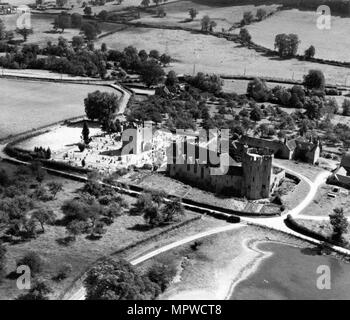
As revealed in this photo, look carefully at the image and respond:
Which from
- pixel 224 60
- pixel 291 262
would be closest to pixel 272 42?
pixel 224 60

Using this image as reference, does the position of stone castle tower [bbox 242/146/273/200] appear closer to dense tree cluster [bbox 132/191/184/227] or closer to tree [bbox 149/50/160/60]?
dense tree cluster [bbox 132/191/184/227]

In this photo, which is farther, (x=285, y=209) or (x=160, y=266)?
(x=285, y=209)

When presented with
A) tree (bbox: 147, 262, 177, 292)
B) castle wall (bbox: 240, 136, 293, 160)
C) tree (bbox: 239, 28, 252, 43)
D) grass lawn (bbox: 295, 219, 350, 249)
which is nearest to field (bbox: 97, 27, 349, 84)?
tree (bbox: 239, 28, 252, 43)

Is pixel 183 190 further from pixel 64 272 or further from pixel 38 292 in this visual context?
pixel 38 292

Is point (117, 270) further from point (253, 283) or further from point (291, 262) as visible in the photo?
point (291, 262)

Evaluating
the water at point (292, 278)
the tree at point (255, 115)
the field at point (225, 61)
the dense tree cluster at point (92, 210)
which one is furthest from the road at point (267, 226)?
the field at point (225, 61)

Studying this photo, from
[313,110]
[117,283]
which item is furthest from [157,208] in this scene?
[313,110]
